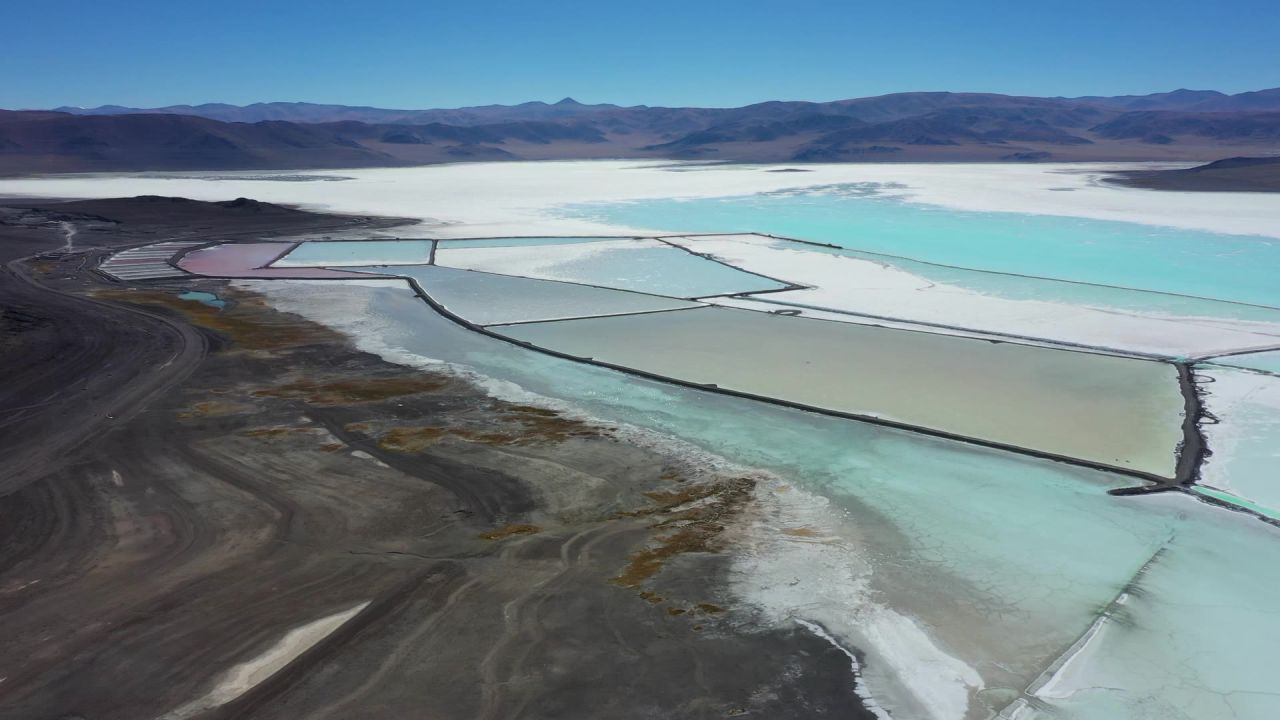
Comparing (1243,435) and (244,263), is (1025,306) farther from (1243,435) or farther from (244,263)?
(244,263)

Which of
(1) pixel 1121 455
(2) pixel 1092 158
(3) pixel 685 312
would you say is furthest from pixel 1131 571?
(2) pixel 1092 158

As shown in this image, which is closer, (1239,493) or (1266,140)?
(1239,493)

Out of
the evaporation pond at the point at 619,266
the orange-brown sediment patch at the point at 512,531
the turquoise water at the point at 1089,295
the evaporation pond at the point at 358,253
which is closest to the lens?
the orange-brown sediment patch at the point at 512,531

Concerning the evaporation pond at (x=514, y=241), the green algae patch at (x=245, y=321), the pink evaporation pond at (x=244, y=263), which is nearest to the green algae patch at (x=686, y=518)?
the green algae patch at (x=245, y=321)

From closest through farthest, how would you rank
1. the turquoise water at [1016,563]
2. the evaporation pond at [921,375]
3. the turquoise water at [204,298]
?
the turquoise water at [1016,563] < the evaporation pond at [921,375] < the turquoise water at [204,298]

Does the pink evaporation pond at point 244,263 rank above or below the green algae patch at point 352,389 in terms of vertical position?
above

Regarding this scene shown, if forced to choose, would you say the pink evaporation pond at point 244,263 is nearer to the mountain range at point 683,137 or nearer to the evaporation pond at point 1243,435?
the evaporation pond at point 1243,435

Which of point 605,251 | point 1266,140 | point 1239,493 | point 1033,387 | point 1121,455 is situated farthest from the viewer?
point 1266,140

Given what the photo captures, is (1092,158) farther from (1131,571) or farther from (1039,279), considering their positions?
(1131,571)
